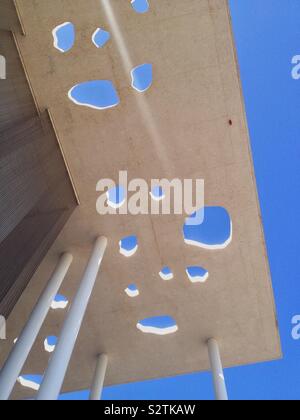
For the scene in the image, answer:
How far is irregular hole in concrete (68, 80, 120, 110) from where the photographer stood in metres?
7.91

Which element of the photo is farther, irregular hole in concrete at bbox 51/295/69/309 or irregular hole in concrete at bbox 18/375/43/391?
irregular hole in concrete at bbox 18/375/43/391

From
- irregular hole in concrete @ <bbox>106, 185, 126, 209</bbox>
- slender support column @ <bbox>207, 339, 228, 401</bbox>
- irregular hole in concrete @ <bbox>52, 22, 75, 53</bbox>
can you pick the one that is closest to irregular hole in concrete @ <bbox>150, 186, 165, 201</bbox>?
irregular hole in concrete @ <bbox>106, 185, 126, 209</bbox>

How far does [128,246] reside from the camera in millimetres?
9789

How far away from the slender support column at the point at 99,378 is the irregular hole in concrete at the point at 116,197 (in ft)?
14.8

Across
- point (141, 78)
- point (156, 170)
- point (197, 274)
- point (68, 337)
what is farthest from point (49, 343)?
point (141, 78)

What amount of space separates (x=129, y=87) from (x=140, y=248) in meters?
3.68

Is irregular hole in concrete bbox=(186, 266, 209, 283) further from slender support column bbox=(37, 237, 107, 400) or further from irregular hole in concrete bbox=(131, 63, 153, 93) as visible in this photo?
irregular hole in concrete bbox=(131, 63, 153, 93)

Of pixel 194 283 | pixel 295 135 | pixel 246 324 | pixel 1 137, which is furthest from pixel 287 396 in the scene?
pixel 1 137

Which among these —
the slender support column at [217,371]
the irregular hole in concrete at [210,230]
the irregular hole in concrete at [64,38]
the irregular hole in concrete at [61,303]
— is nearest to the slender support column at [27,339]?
the irregular hole in concrete at [61,303]

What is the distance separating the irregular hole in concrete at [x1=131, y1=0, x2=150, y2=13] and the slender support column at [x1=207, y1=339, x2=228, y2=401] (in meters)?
7.28

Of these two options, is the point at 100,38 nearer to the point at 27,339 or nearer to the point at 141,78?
the point at 141,78
